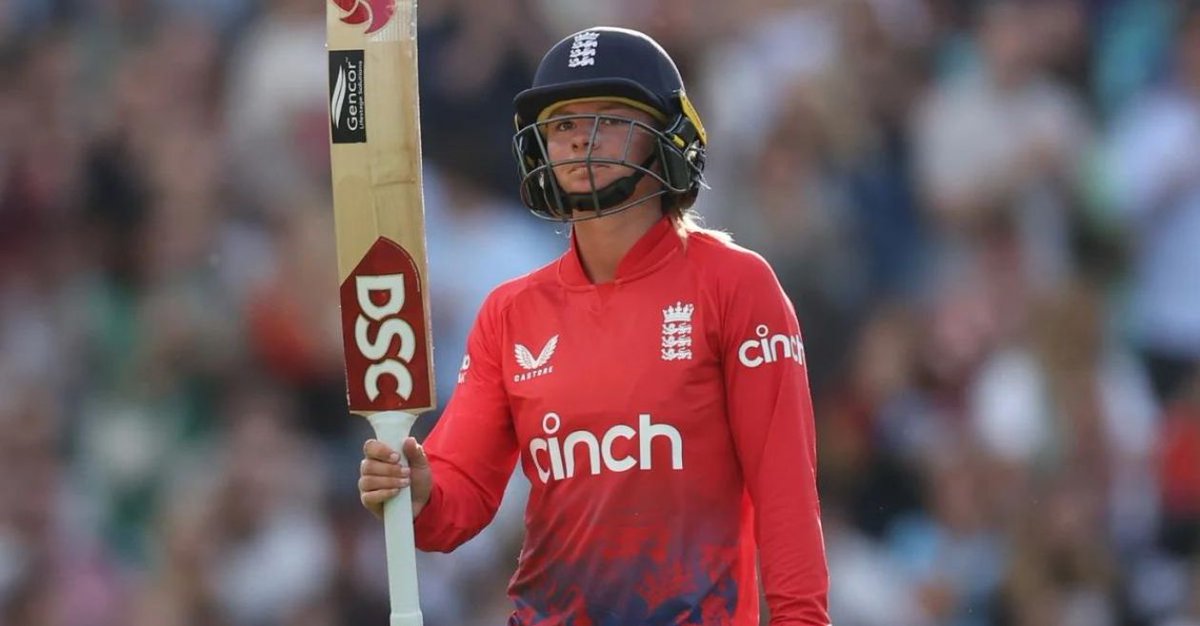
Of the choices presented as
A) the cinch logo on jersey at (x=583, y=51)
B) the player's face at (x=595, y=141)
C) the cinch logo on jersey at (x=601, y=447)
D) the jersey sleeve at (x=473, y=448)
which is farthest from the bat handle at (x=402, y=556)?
the cinch logo on jersey at (x=583, y=51)

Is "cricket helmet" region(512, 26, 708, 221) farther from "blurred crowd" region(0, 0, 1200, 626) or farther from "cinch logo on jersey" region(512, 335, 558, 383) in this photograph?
"blurred crowd" region(0, 0, 1200, 626)

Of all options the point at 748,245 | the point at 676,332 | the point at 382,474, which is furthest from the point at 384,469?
the point at 748,245

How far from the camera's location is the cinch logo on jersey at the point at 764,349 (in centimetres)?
393

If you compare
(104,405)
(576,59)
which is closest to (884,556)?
(104,405)

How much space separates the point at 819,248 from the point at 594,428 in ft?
13.3

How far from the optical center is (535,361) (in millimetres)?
4117

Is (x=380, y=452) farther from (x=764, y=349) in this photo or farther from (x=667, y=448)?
(x=764, y=349)

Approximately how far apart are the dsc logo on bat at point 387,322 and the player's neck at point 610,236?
372 mm

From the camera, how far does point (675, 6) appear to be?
28.1 ft

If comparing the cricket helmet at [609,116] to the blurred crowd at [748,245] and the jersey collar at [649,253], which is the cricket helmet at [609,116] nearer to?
the jersey collar at [649,253]

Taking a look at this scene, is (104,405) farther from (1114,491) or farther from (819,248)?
(1114,491)

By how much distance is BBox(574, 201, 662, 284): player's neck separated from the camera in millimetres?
4156

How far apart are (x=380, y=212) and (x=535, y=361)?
456mm

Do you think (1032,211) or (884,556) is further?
(1032,211)
